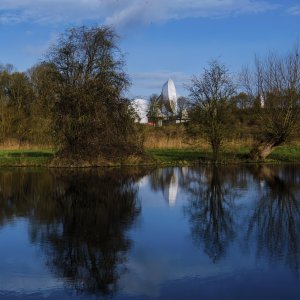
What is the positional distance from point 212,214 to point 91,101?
58.6ft

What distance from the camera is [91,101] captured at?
97.6 ft

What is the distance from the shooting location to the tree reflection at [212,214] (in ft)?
33.2

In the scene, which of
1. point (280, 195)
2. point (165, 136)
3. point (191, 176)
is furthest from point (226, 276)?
point (165, 136)

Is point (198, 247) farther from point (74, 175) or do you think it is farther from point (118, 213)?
point (74, 175)

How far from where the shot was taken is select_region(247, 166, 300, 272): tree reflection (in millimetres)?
9336

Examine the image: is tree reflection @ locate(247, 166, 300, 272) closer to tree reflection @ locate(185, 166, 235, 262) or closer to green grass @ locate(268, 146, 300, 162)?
tree reflection @ locate(185, 166, 235, 262)

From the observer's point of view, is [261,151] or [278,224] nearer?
[278,224]

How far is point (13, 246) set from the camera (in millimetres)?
10070

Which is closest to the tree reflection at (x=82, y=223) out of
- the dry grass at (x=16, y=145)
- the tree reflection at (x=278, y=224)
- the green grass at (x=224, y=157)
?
the tree reflection at (x=278, y=224)

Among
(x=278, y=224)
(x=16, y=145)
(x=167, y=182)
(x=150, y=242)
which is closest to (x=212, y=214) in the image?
(x=278, y=224)

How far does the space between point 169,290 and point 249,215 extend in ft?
20.5

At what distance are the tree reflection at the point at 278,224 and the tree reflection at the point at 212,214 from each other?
65 cm

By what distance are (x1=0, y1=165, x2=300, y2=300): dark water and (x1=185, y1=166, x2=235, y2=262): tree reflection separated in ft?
0.09

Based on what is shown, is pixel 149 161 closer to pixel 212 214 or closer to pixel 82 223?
pixel 212 214
